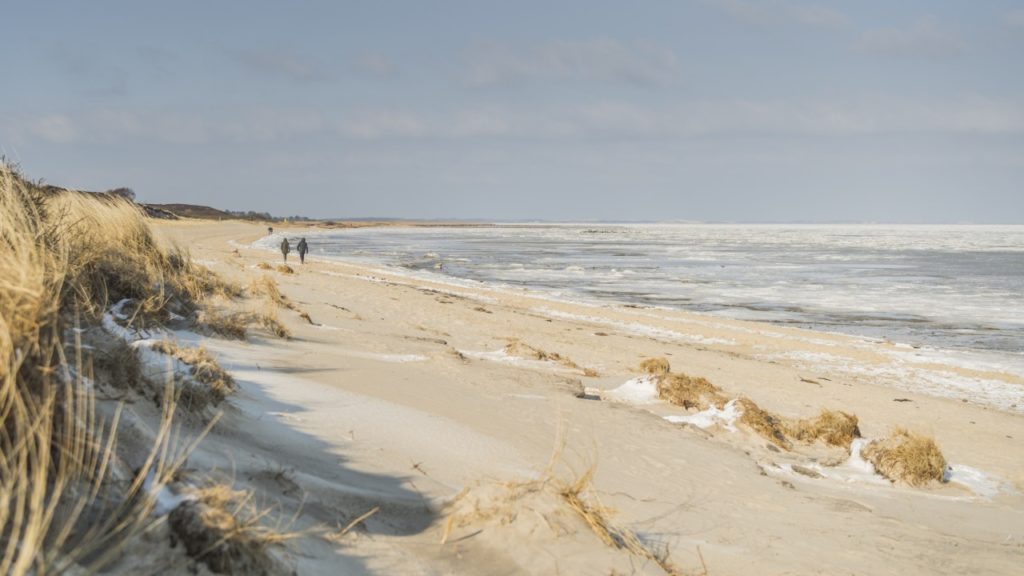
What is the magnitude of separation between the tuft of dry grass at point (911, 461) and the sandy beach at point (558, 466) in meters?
0.12

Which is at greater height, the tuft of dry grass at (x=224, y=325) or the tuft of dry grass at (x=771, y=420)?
the tuft of dry grass at (x=224, y=325)

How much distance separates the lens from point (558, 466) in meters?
5.35

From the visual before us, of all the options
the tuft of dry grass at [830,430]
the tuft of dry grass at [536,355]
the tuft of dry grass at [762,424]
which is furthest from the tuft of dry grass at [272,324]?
the tuft of dry grass at [830,430]

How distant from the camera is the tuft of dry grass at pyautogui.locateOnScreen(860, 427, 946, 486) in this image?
6805 mm

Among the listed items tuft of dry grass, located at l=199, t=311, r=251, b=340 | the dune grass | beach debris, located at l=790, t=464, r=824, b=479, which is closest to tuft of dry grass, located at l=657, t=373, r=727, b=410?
beach debris, located at l=790, t=464, r=824, b=479

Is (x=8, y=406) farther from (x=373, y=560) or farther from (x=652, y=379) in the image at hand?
(x=652, y=379)

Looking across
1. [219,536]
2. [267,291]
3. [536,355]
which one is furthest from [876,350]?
[219,536]

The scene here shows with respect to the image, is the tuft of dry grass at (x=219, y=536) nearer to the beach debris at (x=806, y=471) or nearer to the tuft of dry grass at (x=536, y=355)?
the beach debris at (x=806, y=471)

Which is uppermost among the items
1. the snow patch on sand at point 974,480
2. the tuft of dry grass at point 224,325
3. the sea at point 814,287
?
the tuft of dry grass at point 224,325

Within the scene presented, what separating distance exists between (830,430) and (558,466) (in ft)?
13.5

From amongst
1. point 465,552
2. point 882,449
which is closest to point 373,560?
point 465,552

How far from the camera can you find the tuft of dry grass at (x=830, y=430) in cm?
812

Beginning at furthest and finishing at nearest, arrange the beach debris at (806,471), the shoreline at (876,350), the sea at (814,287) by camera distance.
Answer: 1. the sea at (814,287)
2. the shoreline at (876,350)
3. the beach debris at (806,471)

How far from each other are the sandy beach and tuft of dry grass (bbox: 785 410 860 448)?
0.55ft
